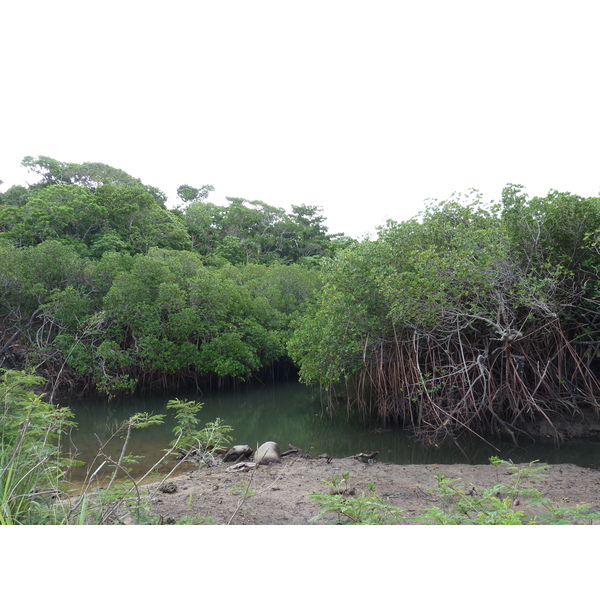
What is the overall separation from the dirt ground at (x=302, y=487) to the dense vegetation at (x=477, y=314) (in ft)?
4.53

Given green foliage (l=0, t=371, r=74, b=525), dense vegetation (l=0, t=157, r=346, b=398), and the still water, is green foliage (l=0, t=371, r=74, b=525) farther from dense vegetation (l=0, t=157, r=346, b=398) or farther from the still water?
dense vegetation (l=0, t=157, r=346, b=398)

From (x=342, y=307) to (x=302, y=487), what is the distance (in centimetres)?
378

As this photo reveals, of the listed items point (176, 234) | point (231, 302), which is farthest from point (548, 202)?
point (176, 234)

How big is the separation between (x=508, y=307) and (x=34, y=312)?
11.1 metres

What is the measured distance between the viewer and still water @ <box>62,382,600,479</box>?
5797mm

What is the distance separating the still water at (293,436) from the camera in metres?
5.80

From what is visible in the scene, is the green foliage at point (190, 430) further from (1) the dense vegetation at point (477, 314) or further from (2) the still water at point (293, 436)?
(1) the dense vegetation at point (477, 314)

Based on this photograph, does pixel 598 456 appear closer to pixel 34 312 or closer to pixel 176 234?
pixel 34 312

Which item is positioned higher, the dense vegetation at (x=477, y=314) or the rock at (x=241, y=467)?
the dense vegetation at (x=477, y=314)

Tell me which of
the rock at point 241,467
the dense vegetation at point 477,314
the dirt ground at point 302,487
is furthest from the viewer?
the dense vegetation at point 477,314

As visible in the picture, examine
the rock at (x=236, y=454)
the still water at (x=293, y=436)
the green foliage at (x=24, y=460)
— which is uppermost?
the green foliage at (x=24, y=460)

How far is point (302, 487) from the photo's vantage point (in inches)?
172

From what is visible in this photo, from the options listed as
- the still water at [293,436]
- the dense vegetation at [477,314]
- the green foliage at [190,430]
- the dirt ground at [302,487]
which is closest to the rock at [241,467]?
the dirt ground at [302,487]

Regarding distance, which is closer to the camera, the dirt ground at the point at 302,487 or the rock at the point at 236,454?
the dirt ground at the point at 302,487
